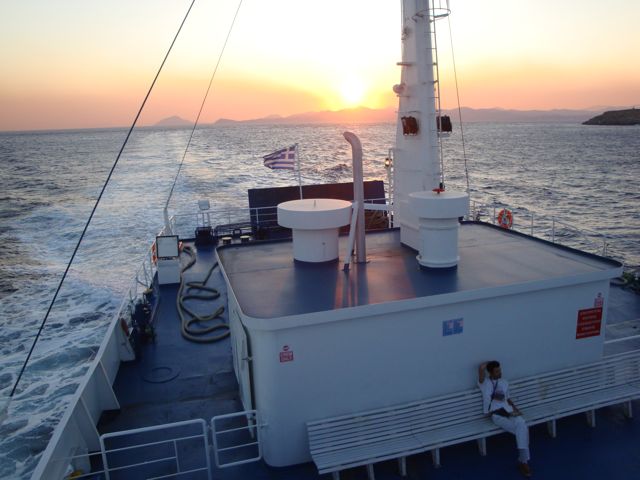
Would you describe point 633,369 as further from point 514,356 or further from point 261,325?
point 261,325

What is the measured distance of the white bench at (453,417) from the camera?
5793 mm

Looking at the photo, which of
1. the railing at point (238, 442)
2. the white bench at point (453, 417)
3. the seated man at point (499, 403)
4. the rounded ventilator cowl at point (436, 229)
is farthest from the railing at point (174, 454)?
the rounded ventilator cowl at point (436, 229)

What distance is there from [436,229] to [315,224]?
1708 millimetres

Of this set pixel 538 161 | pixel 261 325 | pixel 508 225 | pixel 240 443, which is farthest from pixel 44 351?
pixel 538 161

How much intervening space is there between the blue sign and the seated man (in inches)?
21.2

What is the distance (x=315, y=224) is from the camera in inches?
296

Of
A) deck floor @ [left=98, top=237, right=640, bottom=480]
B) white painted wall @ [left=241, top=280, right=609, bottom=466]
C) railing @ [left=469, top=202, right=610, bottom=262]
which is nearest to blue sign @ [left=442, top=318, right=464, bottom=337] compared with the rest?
white painted wall @ [left=241, top=280, right=609, bottom=466]

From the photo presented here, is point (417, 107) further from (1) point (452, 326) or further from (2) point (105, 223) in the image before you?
(2) point (105, 223)

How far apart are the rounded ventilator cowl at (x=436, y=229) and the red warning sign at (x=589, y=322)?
180 centimetres

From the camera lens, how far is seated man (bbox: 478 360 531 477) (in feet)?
19.6

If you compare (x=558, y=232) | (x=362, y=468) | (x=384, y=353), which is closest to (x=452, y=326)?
(x=384, y=353)

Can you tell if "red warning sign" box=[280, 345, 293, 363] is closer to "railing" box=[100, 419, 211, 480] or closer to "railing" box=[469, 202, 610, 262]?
"railing" box=[100, 419, 211, 480]

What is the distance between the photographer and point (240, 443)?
672 centimetres

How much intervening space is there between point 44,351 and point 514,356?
13.1 metres
